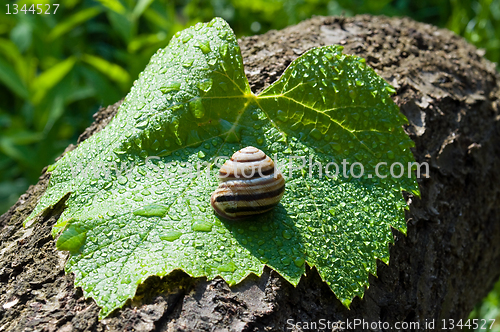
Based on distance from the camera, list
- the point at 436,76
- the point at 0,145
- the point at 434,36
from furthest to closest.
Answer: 1. the point at 0,145
2. the point at 434,36
3. the point at 436,76

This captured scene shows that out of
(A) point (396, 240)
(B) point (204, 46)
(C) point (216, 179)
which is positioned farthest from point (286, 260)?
(B) point (204, 46)

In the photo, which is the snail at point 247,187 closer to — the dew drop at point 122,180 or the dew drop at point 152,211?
A: the dew drop at point 152,211

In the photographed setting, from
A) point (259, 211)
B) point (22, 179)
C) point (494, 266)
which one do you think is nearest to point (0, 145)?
point (22, 179)

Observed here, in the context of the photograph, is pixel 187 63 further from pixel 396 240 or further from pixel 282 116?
pixel 396 240

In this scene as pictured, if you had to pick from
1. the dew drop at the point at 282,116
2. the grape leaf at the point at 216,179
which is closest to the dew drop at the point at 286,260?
the grape leaf at the point at 216,179

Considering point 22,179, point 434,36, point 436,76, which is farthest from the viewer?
point 22,179

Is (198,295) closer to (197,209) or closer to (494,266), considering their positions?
(197,209)
